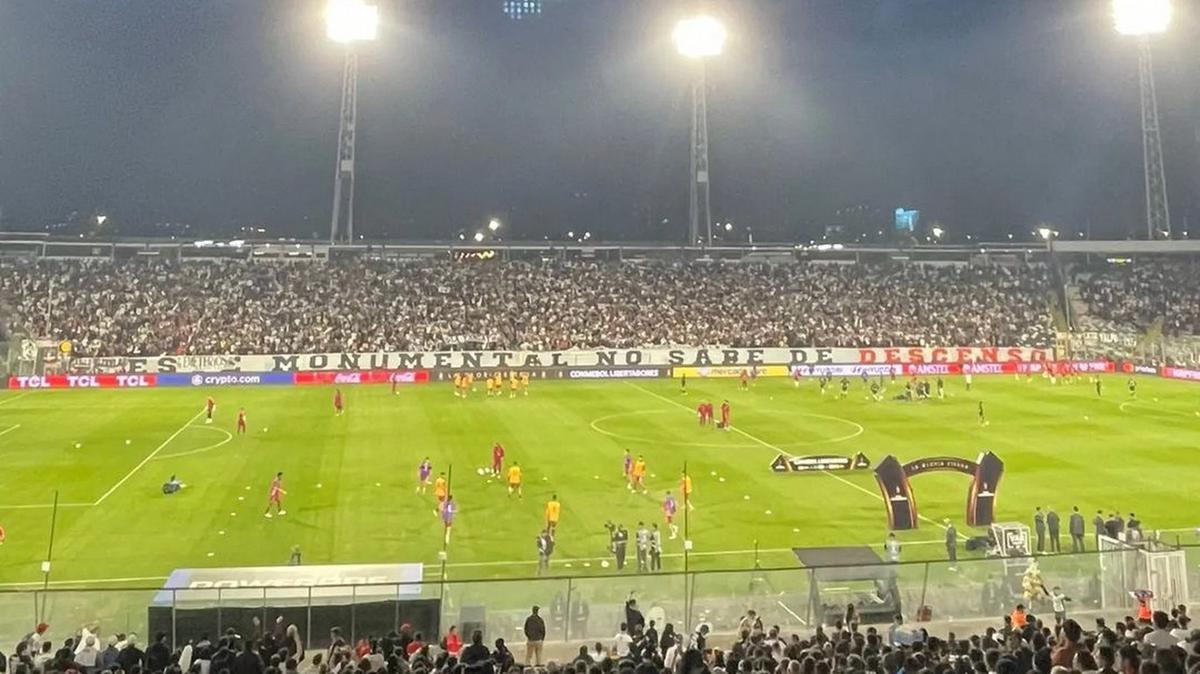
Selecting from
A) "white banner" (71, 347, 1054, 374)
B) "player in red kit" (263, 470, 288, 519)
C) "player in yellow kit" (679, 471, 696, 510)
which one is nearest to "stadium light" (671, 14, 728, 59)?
"white banner" (71, 347, 1054, 374)

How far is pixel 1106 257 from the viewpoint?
3533 inches

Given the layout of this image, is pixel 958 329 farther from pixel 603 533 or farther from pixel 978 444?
pixel 603 533

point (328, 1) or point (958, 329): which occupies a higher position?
point (328, 1)

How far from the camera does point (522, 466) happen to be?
34.5 m

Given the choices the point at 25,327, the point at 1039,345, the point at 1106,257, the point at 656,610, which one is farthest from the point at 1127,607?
the point at 1106,257

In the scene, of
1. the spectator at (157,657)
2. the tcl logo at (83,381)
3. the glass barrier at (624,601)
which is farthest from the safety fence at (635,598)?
the tcl logo at (83,381)

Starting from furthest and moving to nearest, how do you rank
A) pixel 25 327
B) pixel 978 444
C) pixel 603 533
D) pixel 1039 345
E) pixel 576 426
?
pixel 1039 345 < pixel 25 327 < pixel 576 426 < pixel 978 444 < pixel 603 533

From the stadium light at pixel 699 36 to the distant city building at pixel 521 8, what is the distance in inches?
831

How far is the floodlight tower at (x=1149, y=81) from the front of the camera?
2340 inches

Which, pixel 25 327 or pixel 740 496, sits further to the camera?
pixel 25 327

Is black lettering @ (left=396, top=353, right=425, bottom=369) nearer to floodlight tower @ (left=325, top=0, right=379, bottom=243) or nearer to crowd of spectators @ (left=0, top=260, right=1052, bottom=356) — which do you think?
crowd of spectators @ (left=0, top=260, right=1052, bottom=356)

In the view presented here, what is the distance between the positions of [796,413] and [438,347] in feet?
100

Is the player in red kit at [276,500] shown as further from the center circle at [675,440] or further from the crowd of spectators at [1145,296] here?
the crowd of spectators at [1145,296]

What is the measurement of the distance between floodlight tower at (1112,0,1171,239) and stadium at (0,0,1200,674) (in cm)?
27
